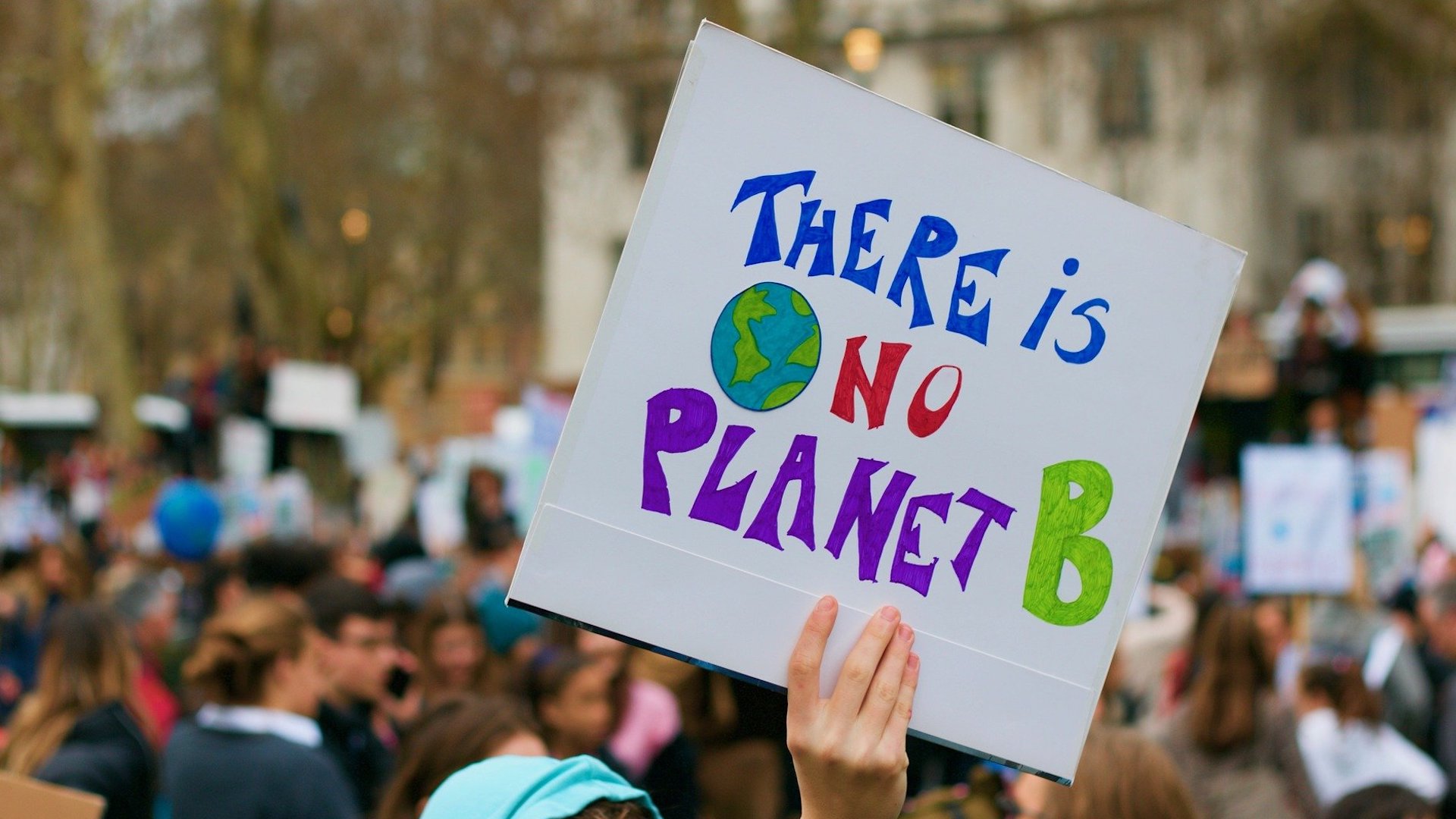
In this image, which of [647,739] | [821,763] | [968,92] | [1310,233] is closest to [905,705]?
[821,763]

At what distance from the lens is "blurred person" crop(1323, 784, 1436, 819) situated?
368cm

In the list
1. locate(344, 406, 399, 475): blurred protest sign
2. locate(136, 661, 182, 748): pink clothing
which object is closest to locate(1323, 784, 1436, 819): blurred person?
locate(136, 661, 182, 748): pink clothing

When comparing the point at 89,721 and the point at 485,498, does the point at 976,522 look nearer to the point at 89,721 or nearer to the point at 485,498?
the point at 89,721

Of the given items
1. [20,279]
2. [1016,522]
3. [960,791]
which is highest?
[1016,522]

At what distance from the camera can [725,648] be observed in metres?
1.90

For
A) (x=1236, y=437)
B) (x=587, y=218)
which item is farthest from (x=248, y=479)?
(x=587, y=218)

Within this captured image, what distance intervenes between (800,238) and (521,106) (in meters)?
28.5

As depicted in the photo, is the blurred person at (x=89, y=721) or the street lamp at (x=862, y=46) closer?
the blurred person at (x=89, y=721)

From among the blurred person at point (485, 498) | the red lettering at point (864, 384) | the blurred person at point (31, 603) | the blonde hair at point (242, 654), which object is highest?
the red lettering at point (864, 384)

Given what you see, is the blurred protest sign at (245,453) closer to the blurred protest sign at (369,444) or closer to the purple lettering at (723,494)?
the blurred protest sign at (369,444)

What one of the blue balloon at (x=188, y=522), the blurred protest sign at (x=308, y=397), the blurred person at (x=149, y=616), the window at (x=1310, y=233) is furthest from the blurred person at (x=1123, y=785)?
the window at (x=1310, y=233)

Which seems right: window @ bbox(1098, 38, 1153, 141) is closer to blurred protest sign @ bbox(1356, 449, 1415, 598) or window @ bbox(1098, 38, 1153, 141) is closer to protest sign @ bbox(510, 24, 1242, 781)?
blurred protest sign @ bbox(1356, 449, 1415, 598)

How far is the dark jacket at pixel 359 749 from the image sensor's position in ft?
16.1

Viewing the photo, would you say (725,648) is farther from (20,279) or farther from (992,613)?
(20,279)
